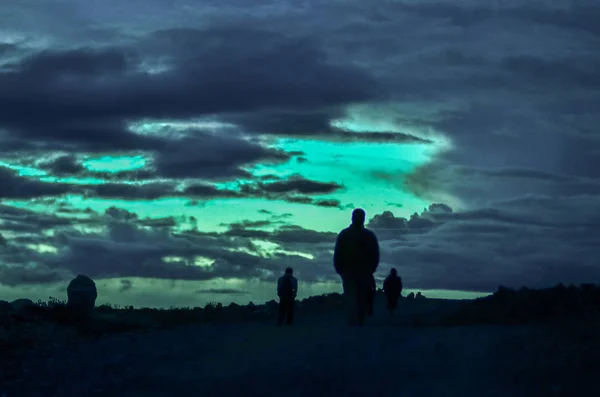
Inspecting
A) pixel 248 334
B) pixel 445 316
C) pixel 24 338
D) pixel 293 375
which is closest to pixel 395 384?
pixel 293 375

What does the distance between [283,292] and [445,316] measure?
4893mm

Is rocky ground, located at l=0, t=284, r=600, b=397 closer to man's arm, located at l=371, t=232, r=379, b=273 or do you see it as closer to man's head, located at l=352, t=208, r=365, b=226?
man's arm, located at l=371, t=232, r=379, b=273

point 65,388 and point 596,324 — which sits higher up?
point 596,324

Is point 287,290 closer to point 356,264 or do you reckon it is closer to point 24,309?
point 356,264

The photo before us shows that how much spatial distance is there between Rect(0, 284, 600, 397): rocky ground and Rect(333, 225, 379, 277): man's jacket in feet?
5.50

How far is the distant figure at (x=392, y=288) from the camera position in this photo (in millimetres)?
29422

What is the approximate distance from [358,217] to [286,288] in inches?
221

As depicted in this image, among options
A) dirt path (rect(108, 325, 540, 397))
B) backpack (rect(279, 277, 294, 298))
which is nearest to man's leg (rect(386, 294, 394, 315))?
backpack (rect(279, 277, 294, 298))

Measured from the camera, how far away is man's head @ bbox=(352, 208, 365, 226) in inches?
723

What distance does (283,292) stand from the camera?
23.4m

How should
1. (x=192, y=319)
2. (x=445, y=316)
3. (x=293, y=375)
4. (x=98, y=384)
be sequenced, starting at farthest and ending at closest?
(x=192, y=319), (x=445, y=316), (x=98, y=384), (x=293, y=375)

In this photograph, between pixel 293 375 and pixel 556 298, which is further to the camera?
pixel 556 298

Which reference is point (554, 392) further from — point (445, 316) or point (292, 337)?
point (445, 316)

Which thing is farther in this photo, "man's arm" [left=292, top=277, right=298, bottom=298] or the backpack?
"man's arm" [left=292, top=277, right=298, bottom=298]
